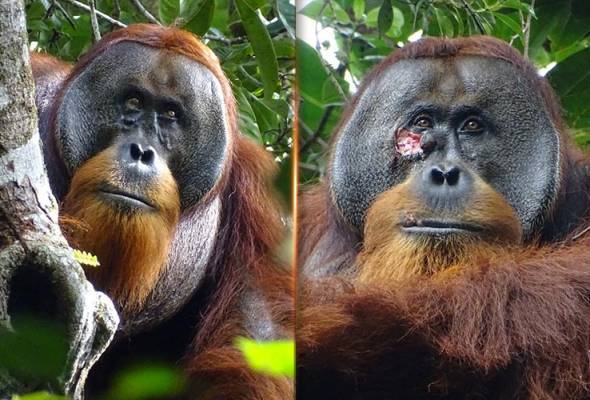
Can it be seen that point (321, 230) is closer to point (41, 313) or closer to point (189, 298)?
point (41, 313)

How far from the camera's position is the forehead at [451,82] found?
1.13 m

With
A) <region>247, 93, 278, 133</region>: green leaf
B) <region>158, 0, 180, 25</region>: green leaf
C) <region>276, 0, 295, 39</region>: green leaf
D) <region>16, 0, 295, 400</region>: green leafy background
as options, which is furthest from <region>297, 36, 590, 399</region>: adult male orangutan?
<region>158, 0, 180, 25</region>: green leaf

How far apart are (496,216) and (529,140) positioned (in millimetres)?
128

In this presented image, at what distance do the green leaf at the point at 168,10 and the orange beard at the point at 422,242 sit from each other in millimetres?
863

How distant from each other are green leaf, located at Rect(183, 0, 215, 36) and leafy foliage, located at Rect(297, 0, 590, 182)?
2.02 ft

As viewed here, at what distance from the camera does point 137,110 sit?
5.58 feet

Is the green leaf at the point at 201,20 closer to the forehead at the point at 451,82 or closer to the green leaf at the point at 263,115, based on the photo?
the green leaf at the point at 263,115

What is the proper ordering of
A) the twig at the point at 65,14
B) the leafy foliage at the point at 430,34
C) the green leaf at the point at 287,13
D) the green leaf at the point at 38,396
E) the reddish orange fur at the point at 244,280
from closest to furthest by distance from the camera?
the green leaf at the point at 38,396 < the leafy foliage at the point at 430,34 < the green leaf at the point at 287,13 < the twig at the point at 65,14 < the reddish orange fur at the point at 244,280

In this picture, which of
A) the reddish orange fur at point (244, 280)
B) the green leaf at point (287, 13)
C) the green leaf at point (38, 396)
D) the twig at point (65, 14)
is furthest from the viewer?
the reddish orange fur at point (244, 280)

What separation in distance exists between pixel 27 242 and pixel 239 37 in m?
0.96

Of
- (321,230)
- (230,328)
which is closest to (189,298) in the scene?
(230,328)

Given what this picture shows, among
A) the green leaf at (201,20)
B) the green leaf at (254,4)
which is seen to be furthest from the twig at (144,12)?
the green leaf at (254,4)

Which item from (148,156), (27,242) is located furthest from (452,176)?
(148,156)

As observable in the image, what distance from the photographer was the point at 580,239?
1163 millimetres
